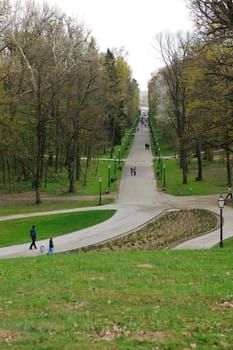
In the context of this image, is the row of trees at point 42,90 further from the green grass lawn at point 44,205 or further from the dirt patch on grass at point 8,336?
the dirt patch on grass at point 8,336

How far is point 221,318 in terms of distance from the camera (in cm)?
837

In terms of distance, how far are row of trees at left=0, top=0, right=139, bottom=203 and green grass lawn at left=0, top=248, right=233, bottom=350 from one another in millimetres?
27305

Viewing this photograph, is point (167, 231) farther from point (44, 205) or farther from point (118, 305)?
point (118, 305)

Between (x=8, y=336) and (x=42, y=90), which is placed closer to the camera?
(x=8, y=336)

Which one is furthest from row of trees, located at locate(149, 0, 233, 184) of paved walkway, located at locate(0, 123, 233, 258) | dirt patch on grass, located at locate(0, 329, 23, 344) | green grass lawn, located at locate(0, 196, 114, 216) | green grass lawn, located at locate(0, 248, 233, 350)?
dirt patch on grass, located at locate(0, 329, 23, 344)

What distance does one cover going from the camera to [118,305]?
9.19 metres

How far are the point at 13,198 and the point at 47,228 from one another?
11874 mm

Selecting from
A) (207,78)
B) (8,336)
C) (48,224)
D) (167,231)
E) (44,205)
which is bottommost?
(167,231)

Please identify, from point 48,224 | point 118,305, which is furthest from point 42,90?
point 118,305

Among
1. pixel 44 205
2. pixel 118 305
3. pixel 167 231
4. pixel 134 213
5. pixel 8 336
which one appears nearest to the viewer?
pixel 8 336

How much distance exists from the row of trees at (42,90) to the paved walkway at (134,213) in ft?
20.4

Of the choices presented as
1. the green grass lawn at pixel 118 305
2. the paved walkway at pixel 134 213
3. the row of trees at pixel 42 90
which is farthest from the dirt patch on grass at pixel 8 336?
the row of trees at pixel 42 90

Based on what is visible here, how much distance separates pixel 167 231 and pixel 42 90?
683 inches

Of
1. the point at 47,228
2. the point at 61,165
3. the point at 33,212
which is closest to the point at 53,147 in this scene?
the point at 61,165
